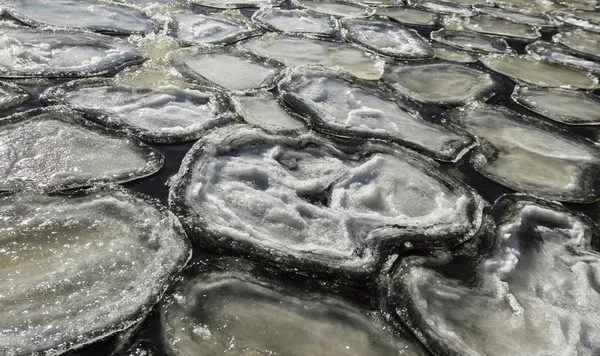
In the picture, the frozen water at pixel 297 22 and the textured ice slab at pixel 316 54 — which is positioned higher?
the frozen water at pixel 297 22

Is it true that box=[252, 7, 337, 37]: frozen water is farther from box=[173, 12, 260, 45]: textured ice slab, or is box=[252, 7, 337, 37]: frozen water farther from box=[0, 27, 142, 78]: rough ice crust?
box=[0, 27, 142, 78]: rough ice crust

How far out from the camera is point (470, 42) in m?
3.68

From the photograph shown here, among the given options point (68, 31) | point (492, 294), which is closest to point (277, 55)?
point (68, 31)

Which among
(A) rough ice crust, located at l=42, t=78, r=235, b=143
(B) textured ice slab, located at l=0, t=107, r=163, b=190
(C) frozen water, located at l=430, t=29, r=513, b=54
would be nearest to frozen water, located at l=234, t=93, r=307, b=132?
(A) rough ice crust, located at l=42, t=78, r=235, b=143

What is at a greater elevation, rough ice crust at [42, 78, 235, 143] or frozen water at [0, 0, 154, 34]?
frozen water at [0, 0, 154, 34]

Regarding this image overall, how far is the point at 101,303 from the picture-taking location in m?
1.16

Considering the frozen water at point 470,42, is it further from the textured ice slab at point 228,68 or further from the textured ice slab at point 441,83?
the textured ice slab at point 228,68

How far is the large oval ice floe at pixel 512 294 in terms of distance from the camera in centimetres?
123

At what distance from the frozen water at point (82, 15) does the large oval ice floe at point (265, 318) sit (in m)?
2.33

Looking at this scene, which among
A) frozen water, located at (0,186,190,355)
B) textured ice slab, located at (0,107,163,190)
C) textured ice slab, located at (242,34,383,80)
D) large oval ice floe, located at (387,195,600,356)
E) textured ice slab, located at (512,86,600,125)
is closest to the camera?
frozen water, located at (0,186,190,355)

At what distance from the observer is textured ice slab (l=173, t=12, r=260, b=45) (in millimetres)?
3039

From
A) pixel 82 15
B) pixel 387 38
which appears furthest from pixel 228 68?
pixel 387 38

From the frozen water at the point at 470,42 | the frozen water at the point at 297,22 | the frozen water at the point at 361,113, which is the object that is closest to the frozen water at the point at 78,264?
the frozen water at the point at 361,113

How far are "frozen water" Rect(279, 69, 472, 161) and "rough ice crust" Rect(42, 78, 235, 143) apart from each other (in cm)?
45
